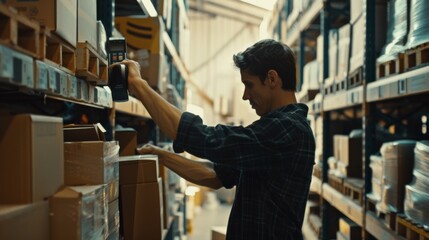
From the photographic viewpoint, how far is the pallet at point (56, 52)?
59.0 inches

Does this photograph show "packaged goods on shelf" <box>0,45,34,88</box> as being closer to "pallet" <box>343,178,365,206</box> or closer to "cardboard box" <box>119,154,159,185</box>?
"cardboard box" <box>119,154,159,185</box>

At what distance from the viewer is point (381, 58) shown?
347cm

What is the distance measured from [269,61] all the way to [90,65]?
91cm

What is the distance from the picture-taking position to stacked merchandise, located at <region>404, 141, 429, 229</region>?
2.71m

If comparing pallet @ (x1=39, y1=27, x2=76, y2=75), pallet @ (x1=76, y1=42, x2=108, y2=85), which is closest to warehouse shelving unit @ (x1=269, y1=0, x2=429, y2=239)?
pallet @ (x1=76, y1=42, x2=108, y2=85)

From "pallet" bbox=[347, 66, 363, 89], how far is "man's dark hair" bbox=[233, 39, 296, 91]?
171 cm

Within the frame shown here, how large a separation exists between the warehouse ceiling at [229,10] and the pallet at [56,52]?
11527 millimetres

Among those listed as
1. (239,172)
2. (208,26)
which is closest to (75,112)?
(239,172)

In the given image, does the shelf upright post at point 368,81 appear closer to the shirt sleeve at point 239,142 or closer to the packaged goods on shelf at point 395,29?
the packaged goods on shelf at point 395,29

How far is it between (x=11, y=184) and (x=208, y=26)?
1363cm

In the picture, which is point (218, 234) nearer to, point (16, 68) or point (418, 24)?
point (418, 24)

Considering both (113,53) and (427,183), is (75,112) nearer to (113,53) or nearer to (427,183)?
(113,53)

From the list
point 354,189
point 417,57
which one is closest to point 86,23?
point 417,57

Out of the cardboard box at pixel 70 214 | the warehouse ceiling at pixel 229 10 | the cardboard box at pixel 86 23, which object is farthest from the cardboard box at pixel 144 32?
the warehouse ceiling at pixel 229 10
